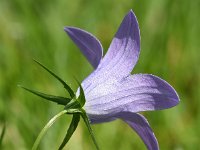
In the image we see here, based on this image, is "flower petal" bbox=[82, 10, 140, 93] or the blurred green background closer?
"flower petal" bbox=[82, 10, 140, 93]

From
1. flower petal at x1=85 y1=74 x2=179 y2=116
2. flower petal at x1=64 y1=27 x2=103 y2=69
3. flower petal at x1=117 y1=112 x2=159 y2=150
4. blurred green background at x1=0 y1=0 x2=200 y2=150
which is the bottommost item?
blurred green background at x1=0 y1=0 x2=200 y2=150

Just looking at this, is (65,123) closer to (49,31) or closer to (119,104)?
(49,31)

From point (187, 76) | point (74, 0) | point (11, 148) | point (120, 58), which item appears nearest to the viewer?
point (120, 58)

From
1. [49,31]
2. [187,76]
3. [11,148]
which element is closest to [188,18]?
[187,76]

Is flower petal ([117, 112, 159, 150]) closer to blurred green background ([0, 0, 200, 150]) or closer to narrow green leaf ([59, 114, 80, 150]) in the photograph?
narrow green leaf ([59, 114, 80, 150])

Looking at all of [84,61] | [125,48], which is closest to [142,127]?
[125,48]

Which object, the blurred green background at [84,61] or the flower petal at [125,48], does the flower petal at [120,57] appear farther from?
the blurred green background at [84,61]

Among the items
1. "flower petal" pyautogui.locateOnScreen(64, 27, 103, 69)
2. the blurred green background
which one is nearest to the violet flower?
"flower petal" pyautogui.locateOnScreen(64, 27, 103, 69)
